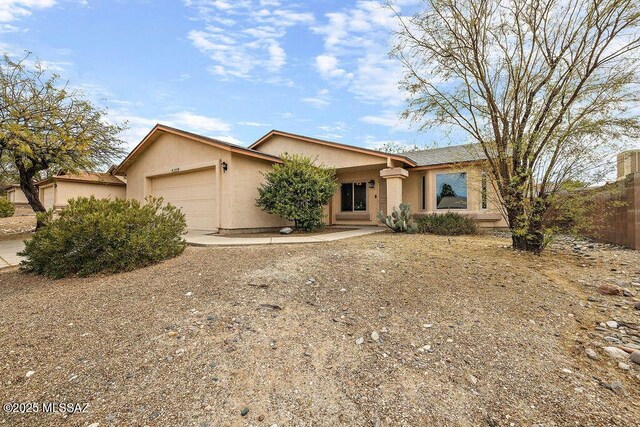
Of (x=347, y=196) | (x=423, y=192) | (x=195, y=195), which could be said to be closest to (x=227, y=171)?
(x=195, y=195)

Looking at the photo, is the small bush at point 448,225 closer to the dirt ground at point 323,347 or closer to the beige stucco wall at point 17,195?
the dirt ground at point 323,347

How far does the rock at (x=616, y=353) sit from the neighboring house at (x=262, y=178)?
6.29 meters

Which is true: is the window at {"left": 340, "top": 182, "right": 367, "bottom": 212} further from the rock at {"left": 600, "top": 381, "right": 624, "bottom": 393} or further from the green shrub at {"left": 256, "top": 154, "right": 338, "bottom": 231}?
the rock at {"left": 600, "top": 381, "right": 624, "bottom": 393}

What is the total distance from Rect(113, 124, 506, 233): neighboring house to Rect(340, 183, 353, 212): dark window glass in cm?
2

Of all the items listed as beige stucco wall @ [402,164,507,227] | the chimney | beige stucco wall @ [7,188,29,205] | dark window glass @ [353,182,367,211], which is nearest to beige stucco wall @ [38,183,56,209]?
beige stucco wall @ [7,188,29,205]

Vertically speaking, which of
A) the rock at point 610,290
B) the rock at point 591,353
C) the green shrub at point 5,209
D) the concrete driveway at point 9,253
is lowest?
the rock at point 591,353

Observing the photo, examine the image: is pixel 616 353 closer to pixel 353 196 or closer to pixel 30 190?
pixel 353 196

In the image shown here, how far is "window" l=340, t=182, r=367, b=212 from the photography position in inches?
563

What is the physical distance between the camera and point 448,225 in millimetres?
10070

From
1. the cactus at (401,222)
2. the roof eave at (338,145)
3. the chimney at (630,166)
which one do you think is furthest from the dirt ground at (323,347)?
the roof eave at (338,145)

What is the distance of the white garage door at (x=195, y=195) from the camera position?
36.6 feet

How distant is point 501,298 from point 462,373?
176 cm

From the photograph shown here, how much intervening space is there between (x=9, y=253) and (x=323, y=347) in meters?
9.81

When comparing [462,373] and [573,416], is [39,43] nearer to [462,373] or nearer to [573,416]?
[462,373]
